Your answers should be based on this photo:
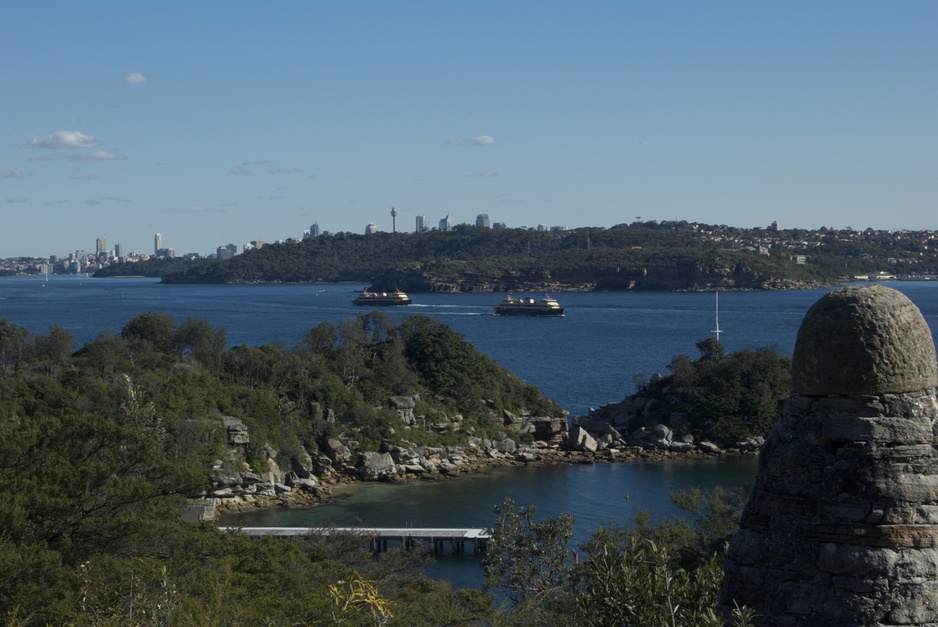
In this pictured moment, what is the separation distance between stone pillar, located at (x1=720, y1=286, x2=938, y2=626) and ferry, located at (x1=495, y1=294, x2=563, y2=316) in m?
98.0

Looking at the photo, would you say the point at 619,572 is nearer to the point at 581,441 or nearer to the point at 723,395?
the point at 581,441

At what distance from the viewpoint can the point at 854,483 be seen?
5453 millimetres

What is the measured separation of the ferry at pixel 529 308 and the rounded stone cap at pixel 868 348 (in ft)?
322

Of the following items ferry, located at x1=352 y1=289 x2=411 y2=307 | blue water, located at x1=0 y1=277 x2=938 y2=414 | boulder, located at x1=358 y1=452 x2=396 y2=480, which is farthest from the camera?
ferry, located at x1=352 y1=289 x2=411 y2=307

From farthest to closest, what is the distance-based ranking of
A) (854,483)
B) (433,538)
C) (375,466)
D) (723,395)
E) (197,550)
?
(723,395)
(375,466)
(433,538)
(197,550)
(854,483)

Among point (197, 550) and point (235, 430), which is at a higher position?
point (197, 550)

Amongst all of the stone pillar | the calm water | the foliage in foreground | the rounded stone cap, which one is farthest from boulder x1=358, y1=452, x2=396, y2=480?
the rounded stone cap

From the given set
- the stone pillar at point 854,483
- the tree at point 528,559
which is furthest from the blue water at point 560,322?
the stone pillar at point 854,483

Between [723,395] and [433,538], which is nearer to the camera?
[433,538]

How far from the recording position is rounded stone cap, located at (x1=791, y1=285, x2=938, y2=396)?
5508 mm

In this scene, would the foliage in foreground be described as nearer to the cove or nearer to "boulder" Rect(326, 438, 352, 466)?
the cove

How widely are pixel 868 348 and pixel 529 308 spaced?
99.8 meters

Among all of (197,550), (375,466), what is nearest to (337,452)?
(375,466)

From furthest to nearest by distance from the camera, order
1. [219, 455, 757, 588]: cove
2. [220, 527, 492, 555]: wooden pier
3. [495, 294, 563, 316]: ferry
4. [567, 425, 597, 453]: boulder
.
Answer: [495, 294, 563, 316]: ferry
[567, 425, 597, 453]: boulder
[219, 455, 757, 588]: cove
[220, 527, 492, 555]: wooden pier
